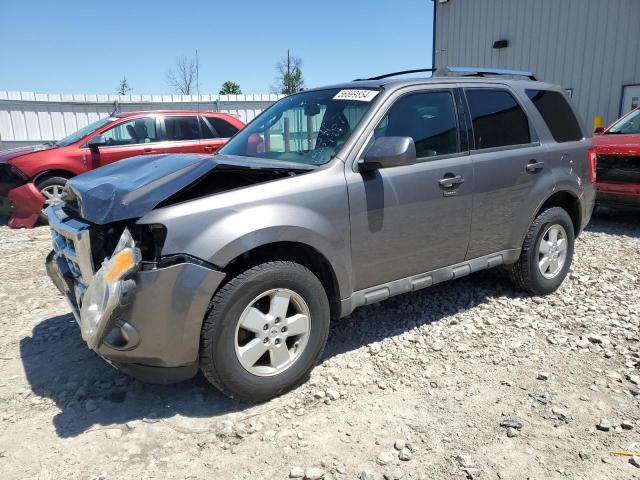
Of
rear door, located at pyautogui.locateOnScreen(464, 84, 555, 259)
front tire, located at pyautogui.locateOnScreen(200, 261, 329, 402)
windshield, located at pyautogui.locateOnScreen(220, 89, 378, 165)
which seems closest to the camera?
front tire, located at pyautogui.locateOnScreen(200, 261, 329, 402)

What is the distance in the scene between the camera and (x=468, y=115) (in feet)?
12.5

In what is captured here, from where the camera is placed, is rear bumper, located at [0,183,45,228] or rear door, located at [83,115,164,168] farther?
rear door, located at [83,115,164,168]

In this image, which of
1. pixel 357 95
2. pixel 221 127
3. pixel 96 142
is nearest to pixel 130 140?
pixel 96 142

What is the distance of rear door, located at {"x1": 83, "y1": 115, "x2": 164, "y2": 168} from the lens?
8.22 metres

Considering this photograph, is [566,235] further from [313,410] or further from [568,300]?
[313,410]

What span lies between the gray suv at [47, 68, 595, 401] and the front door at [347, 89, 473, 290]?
0.01 m

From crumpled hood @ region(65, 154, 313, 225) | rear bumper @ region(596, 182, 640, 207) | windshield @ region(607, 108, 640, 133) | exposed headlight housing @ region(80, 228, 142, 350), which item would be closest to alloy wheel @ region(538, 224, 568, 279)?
crumpled hood @ region(65, 154, 313, 225)

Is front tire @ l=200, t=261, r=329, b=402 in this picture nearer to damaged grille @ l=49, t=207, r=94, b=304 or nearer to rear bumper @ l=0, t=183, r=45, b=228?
damaged grille @ l=49, t=207, r=94, b=304

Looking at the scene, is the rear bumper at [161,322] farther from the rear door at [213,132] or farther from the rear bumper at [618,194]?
the rear door at [213,132]

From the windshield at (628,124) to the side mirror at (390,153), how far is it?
643 cm

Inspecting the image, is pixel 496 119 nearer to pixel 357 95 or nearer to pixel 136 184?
pixel 357 95

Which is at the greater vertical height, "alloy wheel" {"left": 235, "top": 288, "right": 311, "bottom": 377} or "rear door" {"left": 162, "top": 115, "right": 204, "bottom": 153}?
"rear door" {"left": 162, "top": 115, "right": 204, "bottom": 153}

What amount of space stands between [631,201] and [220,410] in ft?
21.3

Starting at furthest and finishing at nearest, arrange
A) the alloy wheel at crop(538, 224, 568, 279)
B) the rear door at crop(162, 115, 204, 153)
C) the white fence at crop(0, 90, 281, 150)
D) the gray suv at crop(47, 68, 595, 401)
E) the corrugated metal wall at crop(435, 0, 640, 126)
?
1. the white fence at crop(0, 90, 281, 150)
2. the corrugated metal wall at crop(435, 0, 640, 126)
3. the rear door at crop(162, 115, 204, 153)
4. the alloy wheel at crop(538, 224, 568, 279)
5. the gray suv at crop(47, 68, 595, 401)
